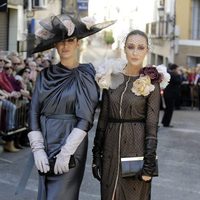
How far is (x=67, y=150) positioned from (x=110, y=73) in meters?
0.71

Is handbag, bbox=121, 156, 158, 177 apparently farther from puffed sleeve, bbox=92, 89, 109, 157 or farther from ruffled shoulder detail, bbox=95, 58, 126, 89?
ruffled shoulder detail, bbox=95, 58, 126, 89

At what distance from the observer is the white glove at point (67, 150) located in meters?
4.46

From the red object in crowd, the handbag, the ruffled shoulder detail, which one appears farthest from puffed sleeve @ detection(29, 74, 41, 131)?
the red object in crowd

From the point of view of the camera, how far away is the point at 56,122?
456 cm

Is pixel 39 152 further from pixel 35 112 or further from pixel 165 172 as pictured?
pixel 165 172

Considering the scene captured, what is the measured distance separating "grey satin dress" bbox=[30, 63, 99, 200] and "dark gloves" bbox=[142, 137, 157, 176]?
49cm

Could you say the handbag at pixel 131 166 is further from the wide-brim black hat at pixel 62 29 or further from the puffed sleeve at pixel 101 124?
the wide-brim black hat at pixel 62 29

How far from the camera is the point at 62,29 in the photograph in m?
4.59

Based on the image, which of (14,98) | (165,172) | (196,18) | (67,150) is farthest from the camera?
(196,18)

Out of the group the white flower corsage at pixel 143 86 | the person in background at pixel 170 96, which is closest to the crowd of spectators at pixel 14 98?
the person in background at pixel 170 96

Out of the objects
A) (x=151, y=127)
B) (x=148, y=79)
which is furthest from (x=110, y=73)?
(x=151, y=127)

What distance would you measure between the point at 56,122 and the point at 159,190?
365 cm

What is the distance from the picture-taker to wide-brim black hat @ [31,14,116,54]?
4.60 metres

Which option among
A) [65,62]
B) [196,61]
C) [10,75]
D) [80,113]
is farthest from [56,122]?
[196,61]
